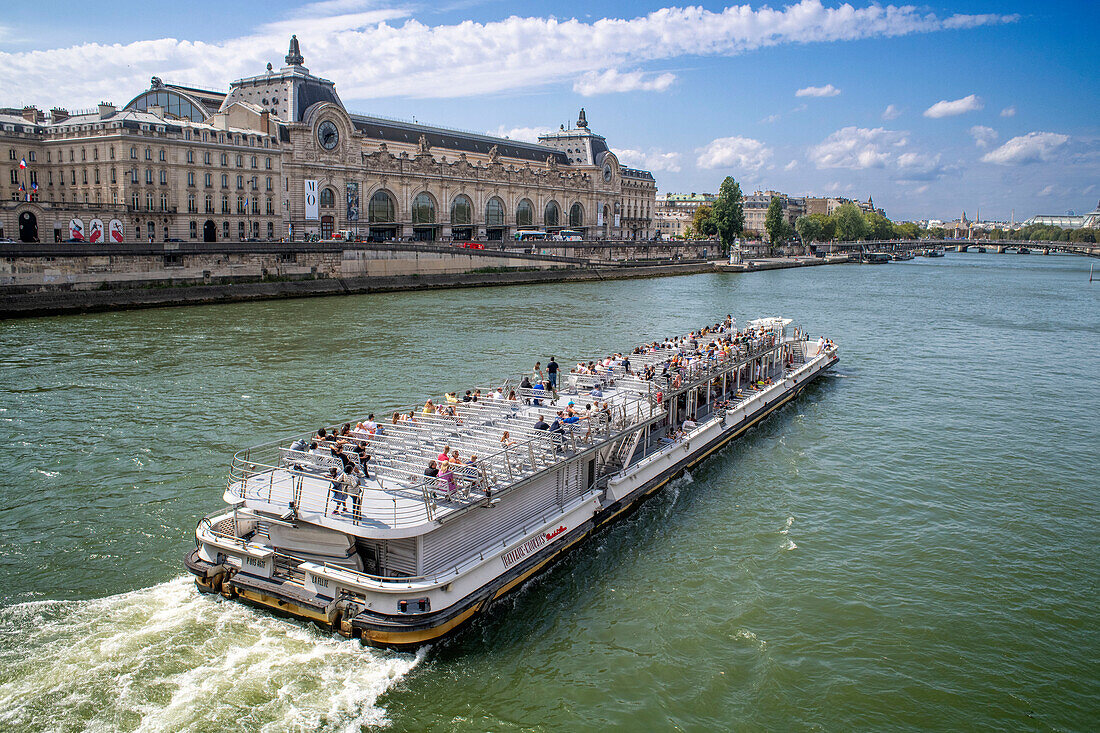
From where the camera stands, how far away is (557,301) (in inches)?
2437

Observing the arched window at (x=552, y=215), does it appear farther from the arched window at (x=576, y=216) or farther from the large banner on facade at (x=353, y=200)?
the large banner on facade at (x=353, y=200)

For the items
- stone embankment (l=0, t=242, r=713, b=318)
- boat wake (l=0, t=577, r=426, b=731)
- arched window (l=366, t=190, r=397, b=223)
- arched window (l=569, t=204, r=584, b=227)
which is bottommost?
boat wake (l=0, t=577, r=426, b=731)

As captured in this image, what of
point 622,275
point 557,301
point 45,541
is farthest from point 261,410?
point 622,275

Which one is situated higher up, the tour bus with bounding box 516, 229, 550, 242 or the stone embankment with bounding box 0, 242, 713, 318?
the tour bus with bounding box 516, 229, 550, 242

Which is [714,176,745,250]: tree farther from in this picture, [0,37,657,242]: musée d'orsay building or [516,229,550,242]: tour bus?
[516,229,550,242]: tour bus

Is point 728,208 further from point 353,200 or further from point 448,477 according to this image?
point 448,477

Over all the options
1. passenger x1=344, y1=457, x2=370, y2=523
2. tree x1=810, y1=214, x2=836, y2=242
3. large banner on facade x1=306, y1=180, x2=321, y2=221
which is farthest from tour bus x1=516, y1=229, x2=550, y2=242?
tree x1=810, y1=214, x2=836, y2=242

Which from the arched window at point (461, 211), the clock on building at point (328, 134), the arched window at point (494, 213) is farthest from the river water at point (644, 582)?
the arched window at point (494, 213)

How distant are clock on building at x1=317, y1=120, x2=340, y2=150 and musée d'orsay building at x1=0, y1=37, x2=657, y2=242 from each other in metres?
0.14

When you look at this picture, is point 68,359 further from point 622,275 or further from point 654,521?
point 622,275

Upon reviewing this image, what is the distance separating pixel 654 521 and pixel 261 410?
44.0ft

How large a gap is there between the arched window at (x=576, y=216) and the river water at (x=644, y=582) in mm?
92483

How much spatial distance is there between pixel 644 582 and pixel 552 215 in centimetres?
10650

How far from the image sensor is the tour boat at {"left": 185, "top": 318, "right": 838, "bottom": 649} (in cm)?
1187
